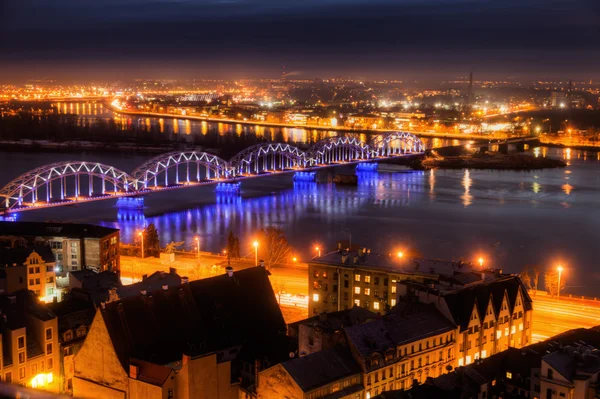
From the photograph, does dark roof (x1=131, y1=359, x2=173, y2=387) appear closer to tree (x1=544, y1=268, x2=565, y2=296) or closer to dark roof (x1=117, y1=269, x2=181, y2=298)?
dark roof (x1=117, y1=269, x2=181, y2=298)

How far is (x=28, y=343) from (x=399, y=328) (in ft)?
9.19

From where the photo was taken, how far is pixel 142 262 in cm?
988

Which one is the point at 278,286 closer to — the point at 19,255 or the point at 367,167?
the point at 19,255

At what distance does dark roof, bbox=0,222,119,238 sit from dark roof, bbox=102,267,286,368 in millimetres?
3647

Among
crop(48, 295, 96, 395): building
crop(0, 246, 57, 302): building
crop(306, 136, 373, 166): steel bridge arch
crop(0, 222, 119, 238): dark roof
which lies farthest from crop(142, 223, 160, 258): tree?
crop(306, 136, 373, 166): steel bridge arch

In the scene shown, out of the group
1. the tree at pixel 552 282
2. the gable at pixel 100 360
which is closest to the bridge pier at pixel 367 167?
the tree at pixel 552 282

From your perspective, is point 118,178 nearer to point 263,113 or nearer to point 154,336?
point 154,336

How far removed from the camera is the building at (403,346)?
16.9 feet

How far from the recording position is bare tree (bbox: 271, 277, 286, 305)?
26.6 ft

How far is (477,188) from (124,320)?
16409mm

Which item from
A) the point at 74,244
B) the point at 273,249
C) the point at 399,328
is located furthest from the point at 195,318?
the point at 273,249

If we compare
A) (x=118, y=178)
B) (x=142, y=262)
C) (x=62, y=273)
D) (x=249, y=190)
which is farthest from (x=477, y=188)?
(x=62, y=273)

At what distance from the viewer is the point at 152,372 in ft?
16.5

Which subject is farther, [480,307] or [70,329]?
[480,307]
